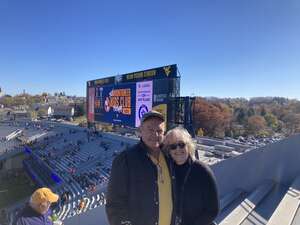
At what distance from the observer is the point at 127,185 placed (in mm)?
1771

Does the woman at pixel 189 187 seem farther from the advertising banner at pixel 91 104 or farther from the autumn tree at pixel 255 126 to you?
the autumn tree at pixel 255 126

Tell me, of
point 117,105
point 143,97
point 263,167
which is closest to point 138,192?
point 263,167

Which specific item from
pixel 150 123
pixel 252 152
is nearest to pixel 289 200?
pixel 252 152

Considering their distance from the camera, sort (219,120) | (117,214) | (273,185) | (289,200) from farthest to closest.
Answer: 1. (219,120)
2. (273,185)
3. (289,200)
4. (117,214)

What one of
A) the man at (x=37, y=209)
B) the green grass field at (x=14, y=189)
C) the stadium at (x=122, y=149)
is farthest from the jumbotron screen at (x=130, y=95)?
the man at (x=37, y=209)

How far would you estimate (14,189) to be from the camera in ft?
67.5

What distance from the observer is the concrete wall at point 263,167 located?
4.91 metres

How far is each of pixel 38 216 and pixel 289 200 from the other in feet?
9.55

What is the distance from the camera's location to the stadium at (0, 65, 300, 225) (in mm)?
4328

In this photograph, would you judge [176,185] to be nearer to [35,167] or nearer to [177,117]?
[177,117]

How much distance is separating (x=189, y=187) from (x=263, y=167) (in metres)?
3.67

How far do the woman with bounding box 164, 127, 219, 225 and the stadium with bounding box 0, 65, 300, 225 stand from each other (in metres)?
0.40

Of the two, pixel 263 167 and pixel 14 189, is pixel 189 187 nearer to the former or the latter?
pixel 263 167

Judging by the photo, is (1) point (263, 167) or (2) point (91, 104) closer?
(1) point (263, 167)
